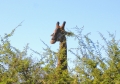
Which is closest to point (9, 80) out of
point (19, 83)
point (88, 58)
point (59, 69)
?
point (19, 83)

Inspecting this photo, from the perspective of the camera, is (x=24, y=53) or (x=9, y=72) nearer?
(x=9, y=72)

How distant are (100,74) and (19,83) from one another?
2.26 meters

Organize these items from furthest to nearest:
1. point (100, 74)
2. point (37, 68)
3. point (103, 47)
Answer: point (37, 68)
point (103, 47)
point (100, 74)

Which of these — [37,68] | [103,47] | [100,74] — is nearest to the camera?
[100,74]

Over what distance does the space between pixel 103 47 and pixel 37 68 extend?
2.01 m

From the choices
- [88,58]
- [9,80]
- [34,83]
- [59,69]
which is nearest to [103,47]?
[88,58]

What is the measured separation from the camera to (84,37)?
772cm

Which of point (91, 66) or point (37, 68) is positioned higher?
point (91, 66)

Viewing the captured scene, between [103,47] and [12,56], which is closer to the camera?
[103,47]

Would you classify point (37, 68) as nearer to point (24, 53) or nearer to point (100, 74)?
point (24, 53)

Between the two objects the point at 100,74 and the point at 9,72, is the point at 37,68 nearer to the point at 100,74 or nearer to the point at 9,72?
the point at 9,72

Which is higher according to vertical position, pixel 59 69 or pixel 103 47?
pixel 103 47

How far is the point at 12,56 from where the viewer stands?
812 centimetres

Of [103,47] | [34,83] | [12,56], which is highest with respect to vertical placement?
[103,47]
